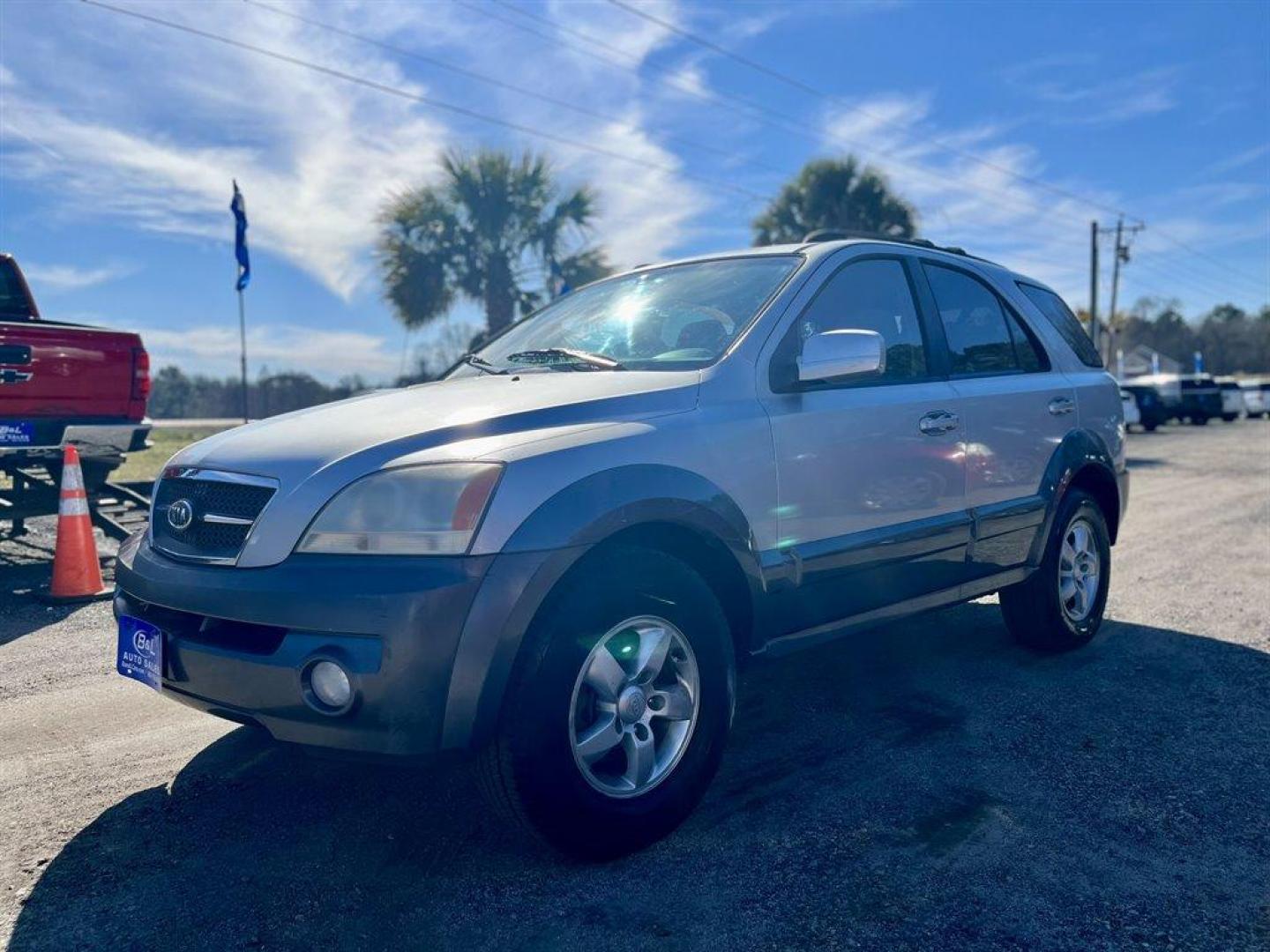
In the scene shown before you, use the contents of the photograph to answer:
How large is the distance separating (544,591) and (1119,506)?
3773 millimetres

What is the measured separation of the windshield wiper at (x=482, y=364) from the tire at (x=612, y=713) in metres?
1.34

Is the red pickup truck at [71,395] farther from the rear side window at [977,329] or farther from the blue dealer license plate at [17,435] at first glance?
the rear side window at [977,329]

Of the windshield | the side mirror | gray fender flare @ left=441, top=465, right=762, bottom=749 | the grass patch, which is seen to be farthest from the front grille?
the grass patch

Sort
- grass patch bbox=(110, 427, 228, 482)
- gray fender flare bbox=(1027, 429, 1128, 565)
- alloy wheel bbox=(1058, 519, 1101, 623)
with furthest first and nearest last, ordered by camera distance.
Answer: grass patch bbox=(110, 427, 228, 482), alloy wheel bbox=(1058, 519, 1101, 623), gray fender flare bbox=(1027, 429, 1128, 565)

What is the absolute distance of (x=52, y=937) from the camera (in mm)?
2256

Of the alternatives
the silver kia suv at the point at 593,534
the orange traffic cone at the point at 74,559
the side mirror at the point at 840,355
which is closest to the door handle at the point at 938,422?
the silver kia suv at the point at 593,534

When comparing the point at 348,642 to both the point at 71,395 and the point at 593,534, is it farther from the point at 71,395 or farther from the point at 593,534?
the point at 71,395

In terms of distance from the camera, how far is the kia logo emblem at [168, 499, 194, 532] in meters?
2.72

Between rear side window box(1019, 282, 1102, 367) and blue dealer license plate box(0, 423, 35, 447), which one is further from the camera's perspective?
blue dealer license plate box(0, 423, 35, 447)

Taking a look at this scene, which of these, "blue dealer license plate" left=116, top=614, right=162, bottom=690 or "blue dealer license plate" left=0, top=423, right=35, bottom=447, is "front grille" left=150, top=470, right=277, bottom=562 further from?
"blue dealer license plate" left=0, top=423, right=35, bottom=447

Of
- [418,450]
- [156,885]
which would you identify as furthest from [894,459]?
[156,885]

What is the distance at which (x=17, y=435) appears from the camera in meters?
6.38

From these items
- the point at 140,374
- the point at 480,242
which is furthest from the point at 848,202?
the point at 140,374

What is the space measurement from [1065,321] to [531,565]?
376 centimetres
